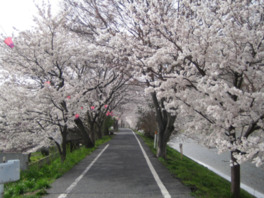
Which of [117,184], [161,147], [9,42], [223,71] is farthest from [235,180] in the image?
[9,42]

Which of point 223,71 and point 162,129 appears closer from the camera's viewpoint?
point 223,71

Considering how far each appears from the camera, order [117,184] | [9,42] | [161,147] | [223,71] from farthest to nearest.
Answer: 1. [161,147]
2. [9,42]
3. [117,184]
4. [223,71]

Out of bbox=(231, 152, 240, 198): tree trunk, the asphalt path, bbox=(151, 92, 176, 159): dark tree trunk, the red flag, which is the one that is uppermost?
the red flag

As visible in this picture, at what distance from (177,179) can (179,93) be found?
3119 millimetres

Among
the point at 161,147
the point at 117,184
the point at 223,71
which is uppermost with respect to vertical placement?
the point at 223,71

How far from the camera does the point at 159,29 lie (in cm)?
668

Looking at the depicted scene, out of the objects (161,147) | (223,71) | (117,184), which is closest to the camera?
(223,71)

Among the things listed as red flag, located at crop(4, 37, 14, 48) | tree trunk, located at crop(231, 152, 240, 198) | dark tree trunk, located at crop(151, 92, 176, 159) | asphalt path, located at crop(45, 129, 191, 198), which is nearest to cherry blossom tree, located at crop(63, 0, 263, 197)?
tree trunk, located at crop(231, 152, 240, 198)

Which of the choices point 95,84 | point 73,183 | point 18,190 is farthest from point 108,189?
point 95,84

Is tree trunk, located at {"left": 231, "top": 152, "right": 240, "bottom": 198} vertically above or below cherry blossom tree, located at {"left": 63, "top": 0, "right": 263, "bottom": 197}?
below

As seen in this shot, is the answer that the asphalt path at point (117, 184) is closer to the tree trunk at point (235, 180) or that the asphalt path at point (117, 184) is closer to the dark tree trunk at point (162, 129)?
the tree trunk at point (235, 180)

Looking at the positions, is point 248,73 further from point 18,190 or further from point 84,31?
point 84,31

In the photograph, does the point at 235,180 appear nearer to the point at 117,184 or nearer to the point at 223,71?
the point at 223,71

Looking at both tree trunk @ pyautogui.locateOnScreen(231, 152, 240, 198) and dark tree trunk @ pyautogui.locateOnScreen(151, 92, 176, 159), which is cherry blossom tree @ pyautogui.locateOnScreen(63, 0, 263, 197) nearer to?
tree trunk @ pyautogui.locateOnScreen(231, 152, 240, 198)
